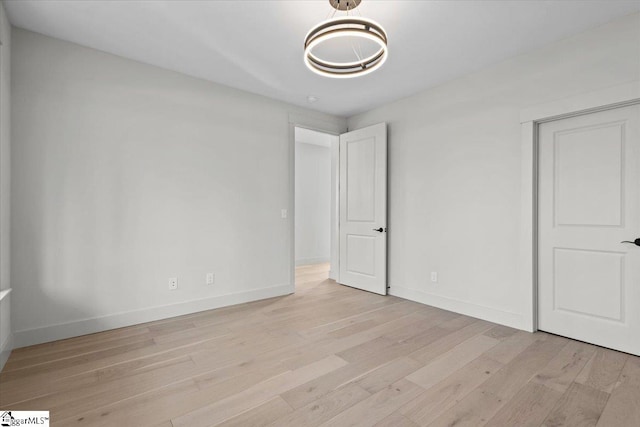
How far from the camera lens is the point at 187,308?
11.2 ft

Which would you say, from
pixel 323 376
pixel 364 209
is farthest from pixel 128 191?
pixel 364 209

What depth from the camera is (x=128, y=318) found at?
306cm

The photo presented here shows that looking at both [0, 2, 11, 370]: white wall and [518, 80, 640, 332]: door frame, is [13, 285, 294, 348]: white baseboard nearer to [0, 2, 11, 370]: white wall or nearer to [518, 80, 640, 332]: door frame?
[0, 2, 11, 370]: white wall

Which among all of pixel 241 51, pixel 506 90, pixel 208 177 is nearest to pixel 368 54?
pixel 241 51

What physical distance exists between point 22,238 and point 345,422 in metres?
2.92

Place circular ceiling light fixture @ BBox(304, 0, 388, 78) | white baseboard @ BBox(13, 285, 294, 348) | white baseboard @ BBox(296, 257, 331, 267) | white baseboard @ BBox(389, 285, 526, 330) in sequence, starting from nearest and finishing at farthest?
1. circular ceiling light fixture @ BBox(304, 0, 388, 78)
2. white baseboard @ BBox(13, 285, 294, 348)
3. white baseboard @ BBox(389, 285, 526, 330)
4. white baseboard @ BBox(296, 257, 331, 267)

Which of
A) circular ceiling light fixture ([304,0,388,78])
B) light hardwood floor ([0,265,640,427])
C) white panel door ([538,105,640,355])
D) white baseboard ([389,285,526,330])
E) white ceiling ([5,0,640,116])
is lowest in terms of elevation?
light hardwood floor ([0,265,640,427])

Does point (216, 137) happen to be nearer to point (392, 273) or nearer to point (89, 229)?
point (89, 229)

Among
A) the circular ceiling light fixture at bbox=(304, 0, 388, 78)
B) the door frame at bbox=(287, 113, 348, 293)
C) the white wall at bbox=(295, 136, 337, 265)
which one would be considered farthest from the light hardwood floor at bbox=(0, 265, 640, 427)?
the white wall at bbox=(295, 136, 337, 265)

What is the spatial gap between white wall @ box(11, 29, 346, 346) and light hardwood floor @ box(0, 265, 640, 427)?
0.38 meters

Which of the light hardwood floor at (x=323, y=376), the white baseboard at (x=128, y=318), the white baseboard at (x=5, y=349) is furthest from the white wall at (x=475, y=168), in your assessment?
the white baseboard at (x=5, y=349)

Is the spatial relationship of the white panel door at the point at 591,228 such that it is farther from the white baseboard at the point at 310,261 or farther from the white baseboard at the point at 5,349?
the white baseboard at the point at 310,261

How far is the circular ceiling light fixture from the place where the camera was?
76.5 inches

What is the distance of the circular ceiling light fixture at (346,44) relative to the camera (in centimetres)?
194
